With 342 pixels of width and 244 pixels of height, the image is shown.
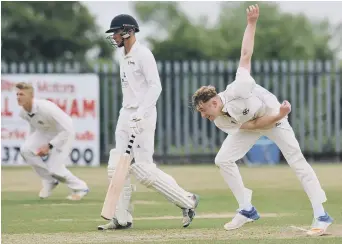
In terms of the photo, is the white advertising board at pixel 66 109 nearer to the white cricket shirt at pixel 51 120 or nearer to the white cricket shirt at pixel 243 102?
the white cricket shirt at pixel 51 120

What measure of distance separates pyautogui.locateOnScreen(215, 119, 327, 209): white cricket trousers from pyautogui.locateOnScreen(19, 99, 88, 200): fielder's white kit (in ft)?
14.3

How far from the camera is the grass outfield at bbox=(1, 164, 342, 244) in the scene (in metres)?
9.43

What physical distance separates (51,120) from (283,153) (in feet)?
16.1

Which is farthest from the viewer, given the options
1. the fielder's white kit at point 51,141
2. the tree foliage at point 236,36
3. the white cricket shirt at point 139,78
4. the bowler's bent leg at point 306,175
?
the tree foliage at point 236,36

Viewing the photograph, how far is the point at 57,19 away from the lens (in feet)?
150

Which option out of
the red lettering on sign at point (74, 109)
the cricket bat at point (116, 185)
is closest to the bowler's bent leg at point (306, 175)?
the cricket bat at point (116, 185)

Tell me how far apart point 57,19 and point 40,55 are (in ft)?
6.21

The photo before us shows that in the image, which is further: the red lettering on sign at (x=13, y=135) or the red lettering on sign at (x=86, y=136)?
the red lettering on sign at (x=86, y=136)

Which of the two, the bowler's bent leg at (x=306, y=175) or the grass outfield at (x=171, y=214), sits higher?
the bowler's bent leg at (x=306, y=175)

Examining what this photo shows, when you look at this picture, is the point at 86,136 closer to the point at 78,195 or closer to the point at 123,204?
the point at 78,195

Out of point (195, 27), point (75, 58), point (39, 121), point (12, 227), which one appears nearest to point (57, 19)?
point (75, 58)

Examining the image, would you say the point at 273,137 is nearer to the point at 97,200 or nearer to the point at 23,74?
the point at 97,200

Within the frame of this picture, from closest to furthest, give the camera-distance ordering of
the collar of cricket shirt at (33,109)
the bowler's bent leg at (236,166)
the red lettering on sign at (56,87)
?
the bowler's bent leg at (236,166) < the collar of cricket shirt at (33,109) < the red lettering on sign at (56,87)

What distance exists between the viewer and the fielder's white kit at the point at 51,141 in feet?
45.5
